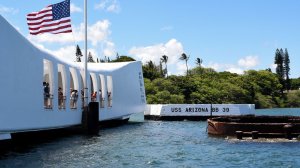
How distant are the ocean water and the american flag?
→ 22.3 ft

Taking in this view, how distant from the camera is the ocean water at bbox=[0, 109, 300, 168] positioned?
63.6ft

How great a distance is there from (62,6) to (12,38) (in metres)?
7.38

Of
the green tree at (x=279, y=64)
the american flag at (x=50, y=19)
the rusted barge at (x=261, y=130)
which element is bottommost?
the rusted barge at (x=261, y=130)

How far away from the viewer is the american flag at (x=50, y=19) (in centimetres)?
2759

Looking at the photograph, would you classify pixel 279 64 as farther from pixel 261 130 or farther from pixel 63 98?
pixel 63 98

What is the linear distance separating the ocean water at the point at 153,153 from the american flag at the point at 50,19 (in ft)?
22.3

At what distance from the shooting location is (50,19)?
28281 mm

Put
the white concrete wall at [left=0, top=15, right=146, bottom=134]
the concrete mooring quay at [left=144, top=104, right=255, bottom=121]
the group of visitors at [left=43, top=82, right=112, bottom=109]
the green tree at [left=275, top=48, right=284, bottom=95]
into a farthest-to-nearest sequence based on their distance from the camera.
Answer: the green tree at [left=275, top=48, right=284, bottom=95]
the concrete mooring quay at [left=144, top=104, right=255, bottom=121]
the group of visitors at [left=43, top=82, right=112, bottom=109]
the white concrete wall at [left=0, top=15, right=146, bottom=134]

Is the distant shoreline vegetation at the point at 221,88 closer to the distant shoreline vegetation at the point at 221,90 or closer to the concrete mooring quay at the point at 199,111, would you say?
the distant shoreline vegetation at the point at 221,90

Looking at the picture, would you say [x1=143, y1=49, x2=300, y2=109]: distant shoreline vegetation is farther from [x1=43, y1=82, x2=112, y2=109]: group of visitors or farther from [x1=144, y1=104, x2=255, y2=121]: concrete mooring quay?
[x1=43, y1=82, x2=112, y2=109]: group of visitors

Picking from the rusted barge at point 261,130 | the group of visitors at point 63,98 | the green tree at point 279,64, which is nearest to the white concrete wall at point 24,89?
the group of visitors at point 63,98

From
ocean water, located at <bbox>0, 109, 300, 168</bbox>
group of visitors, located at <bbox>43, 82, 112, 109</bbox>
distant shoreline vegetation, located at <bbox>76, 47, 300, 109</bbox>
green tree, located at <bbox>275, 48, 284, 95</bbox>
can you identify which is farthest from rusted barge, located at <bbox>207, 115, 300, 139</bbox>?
green tree, located at <bbox>275, 48, 284, 95</bbox>

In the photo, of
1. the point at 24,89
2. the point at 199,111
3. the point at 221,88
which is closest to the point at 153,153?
the point at 24,89

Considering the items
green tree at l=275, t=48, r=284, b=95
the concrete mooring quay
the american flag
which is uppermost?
green tree at l=275, t=48, r=284, b=95
